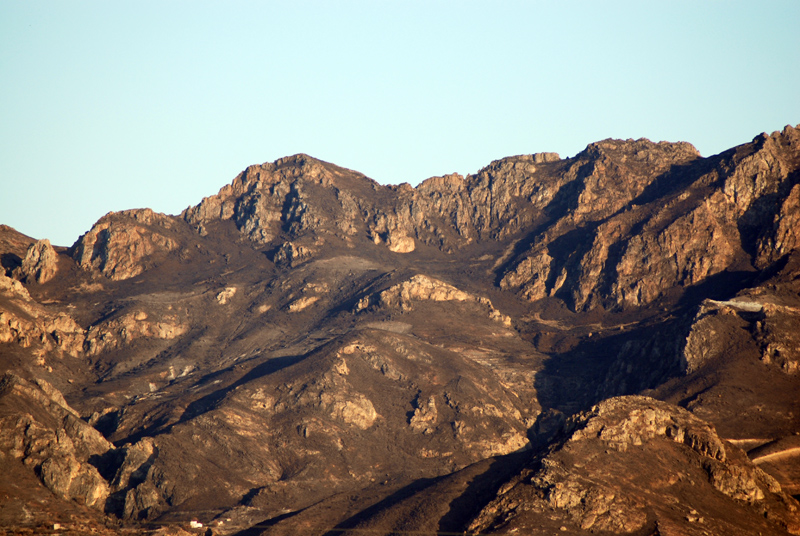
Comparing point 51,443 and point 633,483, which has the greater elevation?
point 51,443

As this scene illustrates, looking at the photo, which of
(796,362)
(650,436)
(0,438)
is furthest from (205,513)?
(796,362)

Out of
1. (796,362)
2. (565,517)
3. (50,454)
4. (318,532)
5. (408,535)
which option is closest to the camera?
(565,517)

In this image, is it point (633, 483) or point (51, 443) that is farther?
point (51, 443)

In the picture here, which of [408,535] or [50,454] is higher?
[50,454]

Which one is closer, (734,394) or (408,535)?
(408,535)

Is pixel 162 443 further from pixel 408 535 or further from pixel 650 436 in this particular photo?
pixel 650 436

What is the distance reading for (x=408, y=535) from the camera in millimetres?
138625

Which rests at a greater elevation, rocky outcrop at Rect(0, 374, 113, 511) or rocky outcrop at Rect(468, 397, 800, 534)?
rocky outcrop at Rect(0, 374, 113, 511)

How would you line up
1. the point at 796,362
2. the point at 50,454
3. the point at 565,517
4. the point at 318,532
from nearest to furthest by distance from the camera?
the point at 565,517 < the point at 318,532 < the point at 50,454 < the point at 796,362

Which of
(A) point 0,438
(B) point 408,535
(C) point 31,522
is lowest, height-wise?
(B) point 408,535

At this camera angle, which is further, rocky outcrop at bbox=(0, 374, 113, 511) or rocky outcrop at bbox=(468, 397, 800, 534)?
rocky outcrop at bbox=(0, 374, 113, 511)

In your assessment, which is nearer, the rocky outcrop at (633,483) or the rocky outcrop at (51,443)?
the rocky outcrop at (633,483)

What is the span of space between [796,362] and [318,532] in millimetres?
107434

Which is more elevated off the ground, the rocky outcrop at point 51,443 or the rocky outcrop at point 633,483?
the rocky outcrop at point 51,443
